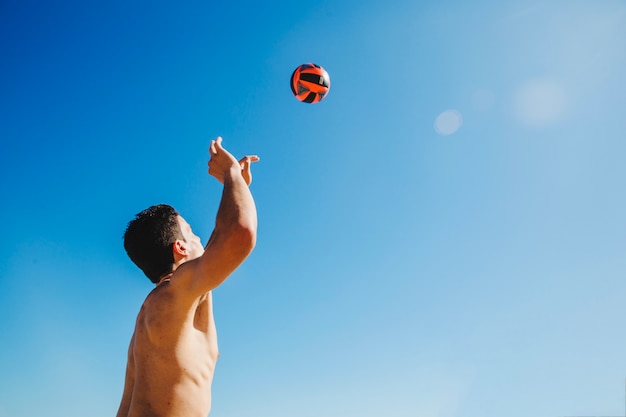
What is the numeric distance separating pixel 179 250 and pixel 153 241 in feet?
0.74

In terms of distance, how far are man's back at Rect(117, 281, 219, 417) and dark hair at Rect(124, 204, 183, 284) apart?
0.49 meters

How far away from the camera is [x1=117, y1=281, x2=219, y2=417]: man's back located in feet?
8.11

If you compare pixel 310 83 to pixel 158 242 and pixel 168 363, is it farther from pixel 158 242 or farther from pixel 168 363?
pixel 168 363

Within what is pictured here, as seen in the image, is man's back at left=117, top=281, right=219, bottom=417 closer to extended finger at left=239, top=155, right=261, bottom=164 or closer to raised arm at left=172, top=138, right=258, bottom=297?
raised arm at left=172, top=138, right=258, bottom=297

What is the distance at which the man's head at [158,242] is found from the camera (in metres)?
3.18

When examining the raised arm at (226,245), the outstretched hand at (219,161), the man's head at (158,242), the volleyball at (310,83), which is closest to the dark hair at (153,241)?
the man's head at (158,242)

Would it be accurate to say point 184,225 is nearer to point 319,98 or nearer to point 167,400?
point 167,400

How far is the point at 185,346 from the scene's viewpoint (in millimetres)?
2602

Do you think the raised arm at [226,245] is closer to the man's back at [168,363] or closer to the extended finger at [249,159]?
the man's back at [168,363]

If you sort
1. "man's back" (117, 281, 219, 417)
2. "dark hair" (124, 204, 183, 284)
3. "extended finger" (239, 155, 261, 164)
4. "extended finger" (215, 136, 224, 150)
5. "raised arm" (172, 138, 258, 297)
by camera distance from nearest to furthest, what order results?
"raised arm" (172, 138, 258, 297)
"man's back" (117, 281, 219, 417)
"extended finger" (215, 136, 224, 150)
"dark hair" (124, 204, 183, 284)
"extended finger" (239, 155, 261, 164)

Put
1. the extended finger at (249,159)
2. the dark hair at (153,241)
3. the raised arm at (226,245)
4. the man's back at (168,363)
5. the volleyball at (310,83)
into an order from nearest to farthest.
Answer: the raised arm at (226,245), the man's back at (168,363), the dark hair at (153,241), the extended finger at (249,159), the volleyball at (310,83)

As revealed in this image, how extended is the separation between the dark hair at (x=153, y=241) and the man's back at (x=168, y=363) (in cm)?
49

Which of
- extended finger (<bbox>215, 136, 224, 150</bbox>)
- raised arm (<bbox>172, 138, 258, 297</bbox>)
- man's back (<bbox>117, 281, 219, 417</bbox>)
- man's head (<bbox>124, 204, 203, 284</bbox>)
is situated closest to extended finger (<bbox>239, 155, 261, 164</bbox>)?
extended finger (<bbox>215, 136, 224, 150</bbox>)

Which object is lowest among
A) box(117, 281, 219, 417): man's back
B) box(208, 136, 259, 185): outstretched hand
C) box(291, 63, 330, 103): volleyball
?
box(117, 281, 219, 417): man's back
